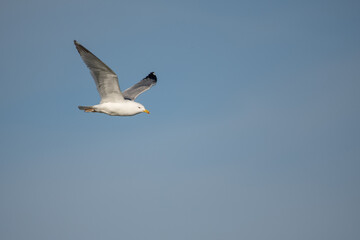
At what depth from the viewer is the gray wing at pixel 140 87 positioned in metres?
20.8

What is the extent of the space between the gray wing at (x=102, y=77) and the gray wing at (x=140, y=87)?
2946 mm

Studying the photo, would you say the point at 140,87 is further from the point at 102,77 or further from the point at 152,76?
the point at 102,77

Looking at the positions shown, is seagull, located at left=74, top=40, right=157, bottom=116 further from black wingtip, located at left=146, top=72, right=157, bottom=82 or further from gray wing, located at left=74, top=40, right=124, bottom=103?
black wingtip, located at left=146, top=72, right=157, bottom=82

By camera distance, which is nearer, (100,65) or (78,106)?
(100,65)

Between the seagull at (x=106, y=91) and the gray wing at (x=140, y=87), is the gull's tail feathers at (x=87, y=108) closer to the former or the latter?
the seagull at (x=106, y=91)

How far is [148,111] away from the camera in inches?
723

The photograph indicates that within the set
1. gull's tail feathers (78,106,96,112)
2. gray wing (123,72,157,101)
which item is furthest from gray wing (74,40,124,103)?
gray wing (123,72,157,101)

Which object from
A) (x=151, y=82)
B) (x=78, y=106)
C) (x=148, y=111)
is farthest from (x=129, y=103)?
(x=151, y=82)

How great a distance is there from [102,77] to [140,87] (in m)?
6.23

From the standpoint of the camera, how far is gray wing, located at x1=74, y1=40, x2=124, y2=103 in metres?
15.1

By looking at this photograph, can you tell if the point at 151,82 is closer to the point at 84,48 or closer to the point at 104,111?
the point at 104,111

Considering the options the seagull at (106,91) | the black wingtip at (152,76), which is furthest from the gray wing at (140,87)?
the seagull at (106,91)

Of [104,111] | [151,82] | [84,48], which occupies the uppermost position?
[151,82]

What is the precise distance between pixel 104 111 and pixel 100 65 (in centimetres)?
238
